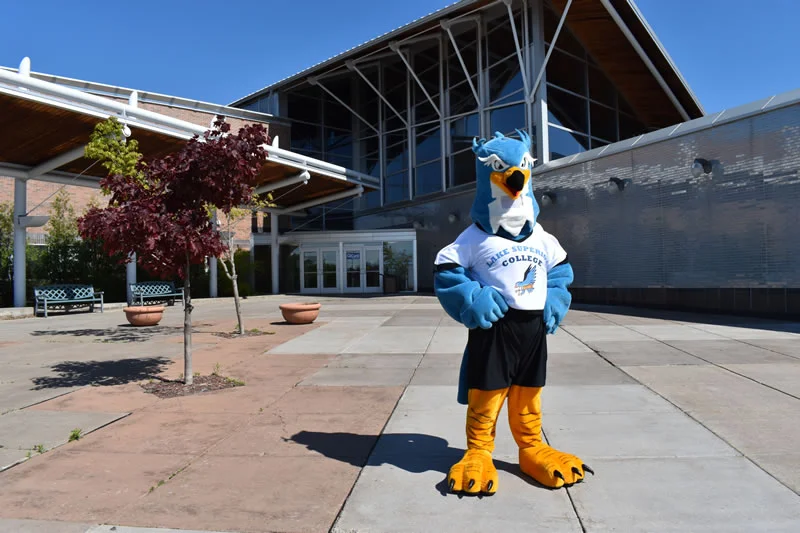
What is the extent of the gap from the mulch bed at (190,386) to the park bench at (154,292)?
13536 millimetres

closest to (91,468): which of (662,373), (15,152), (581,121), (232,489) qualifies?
(232,489)

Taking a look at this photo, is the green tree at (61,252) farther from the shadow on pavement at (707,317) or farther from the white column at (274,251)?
the shadow on pavement at (707,317)

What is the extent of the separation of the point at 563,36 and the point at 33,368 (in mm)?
21403

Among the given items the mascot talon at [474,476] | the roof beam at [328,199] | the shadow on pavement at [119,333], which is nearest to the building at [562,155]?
the roof beam at [328,199]

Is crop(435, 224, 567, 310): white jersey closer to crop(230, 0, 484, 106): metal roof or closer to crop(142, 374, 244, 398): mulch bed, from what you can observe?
crop(142, 374, 244, 398): mulch bed

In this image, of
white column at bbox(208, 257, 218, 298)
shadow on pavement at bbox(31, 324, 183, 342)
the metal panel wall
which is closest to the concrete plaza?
shadow on pavement at bbox(31, 324, 183, 342)

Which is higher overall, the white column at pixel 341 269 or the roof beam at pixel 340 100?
the roof beam at pixel 340 100

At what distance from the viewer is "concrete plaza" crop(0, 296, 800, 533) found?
314 centimetres

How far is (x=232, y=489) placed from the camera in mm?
3537

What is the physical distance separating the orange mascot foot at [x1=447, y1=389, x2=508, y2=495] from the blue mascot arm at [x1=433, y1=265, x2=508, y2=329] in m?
0.49

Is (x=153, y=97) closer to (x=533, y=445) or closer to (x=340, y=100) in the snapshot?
(x=340, y=100)

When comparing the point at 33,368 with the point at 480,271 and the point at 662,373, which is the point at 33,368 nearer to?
the point at 480,271

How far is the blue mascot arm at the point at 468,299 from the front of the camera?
3430mm

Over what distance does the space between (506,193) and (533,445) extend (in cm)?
172
